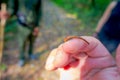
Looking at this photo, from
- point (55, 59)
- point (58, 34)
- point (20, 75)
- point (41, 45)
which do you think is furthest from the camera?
point (58, 34)

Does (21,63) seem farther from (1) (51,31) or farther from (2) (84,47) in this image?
(2) (84,47)

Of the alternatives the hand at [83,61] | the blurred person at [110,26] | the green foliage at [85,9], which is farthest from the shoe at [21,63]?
the hand at [83,61]

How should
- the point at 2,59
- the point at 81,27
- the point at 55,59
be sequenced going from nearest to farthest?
the point at 55,59, the point at 2,59, the point at 81,27

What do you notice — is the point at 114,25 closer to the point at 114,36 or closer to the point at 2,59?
the point at 114,36

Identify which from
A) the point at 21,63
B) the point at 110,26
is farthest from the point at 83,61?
the point at 21,63

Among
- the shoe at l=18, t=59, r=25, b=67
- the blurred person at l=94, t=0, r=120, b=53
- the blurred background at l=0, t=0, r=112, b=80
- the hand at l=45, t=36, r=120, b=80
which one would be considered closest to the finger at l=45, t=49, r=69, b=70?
the hand at l=45, t=36, r=120, b=80

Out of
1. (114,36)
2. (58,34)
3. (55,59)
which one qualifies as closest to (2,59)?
(58,34)

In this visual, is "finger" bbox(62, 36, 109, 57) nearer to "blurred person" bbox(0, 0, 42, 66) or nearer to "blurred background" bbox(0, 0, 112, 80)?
"blurred person" bbox(0, 0, 42, 66)
